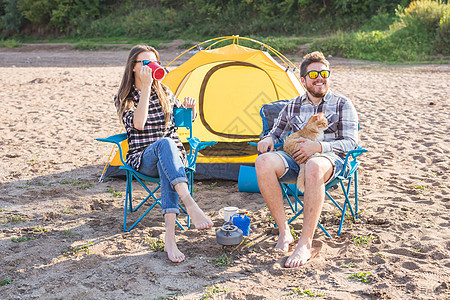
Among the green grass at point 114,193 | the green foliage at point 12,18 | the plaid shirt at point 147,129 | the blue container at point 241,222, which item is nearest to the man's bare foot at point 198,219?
the blue container at point 241,222

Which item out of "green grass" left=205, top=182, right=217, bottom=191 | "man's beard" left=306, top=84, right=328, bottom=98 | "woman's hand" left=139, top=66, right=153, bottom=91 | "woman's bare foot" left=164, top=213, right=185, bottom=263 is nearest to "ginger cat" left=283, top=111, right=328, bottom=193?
"man's beard" left=306, top=84, right=328, bottom=98

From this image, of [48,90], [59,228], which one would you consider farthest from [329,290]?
[48,90]

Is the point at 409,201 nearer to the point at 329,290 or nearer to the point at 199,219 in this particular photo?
the point at 329,290

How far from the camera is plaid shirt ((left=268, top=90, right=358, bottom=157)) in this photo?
3.30 m

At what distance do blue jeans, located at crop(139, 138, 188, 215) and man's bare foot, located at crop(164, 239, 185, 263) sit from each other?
0.21 metres

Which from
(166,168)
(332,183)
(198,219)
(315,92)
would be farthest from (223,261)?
(315,92)

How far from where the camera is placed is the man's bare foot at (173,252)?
9.86 ft

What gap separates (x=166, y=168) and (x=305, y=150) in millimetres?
928

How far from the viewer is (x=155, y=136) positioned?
11.5ft

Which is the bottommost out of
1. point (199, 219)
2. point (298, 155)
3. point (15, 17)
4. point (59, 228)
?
point (59, 228)

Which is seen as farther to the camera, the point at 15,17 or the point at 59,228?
the point at 15,17

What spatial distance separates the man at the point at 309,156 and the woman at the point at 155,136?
1.67 feet

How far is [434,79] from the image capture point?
→ 10.7m

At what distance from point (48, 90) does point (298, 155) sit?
773 centimetres
